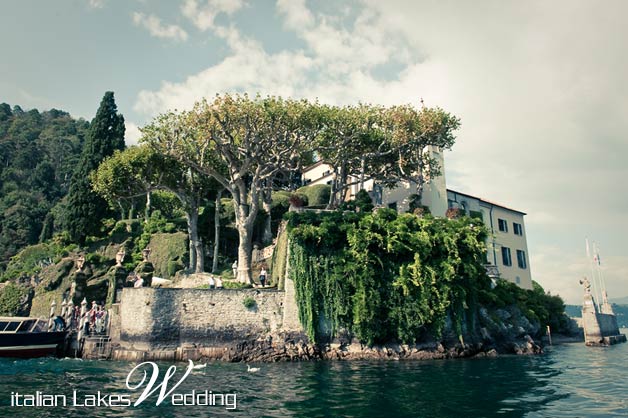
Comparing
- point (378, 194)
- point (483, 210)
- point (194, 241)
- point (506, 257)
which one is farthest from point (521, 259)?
point (194, 241)

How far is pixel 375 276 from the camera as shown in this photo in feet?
95.2

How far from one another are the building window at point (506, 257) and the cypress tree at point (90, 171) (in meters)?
45.7

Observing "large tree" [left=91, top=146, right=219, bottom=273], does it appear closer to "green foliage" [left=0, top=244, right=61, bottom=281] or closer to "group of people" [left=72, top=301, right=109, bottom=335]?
"group of people" [left=72, top=301, right=109, bottom=335]

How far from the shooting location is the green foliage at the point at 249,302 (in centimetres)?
2881

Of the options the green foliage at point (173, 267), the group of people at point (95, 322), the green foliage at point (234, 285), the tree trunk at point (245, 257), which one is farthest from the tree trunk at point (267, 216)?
the group of people at point (95, 322)

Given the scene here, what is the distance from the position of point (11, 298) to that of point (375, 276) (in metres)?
38.9

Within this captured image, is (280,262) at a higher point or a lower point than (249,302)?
higher

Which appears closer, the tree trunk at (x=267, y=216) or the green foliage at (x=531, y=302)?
the green foliage at (x=531, y=302)

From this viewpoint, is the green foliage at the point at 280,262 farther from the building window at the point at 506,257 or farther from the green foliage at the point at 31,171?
the green foliage at the point at 31,171

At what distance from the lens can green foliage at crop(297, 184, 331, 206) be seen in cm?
4714

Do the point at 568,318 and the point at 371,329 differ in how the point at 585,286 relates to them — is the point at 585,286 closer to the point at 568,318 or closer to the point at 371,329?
the point at 568,318

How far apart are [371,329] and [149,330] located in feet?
46.1

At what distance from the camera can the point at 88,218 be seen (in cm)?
4959

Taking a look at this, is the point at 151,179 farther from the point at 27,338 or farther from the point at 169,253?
the point at 27,338
